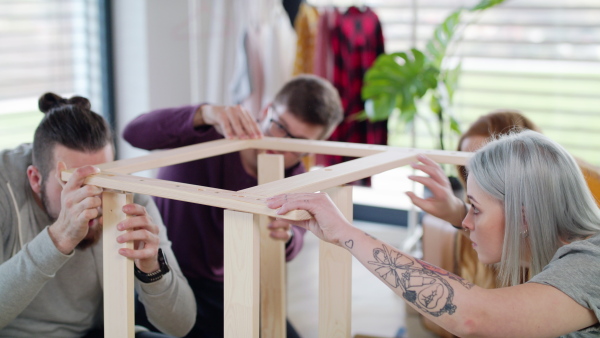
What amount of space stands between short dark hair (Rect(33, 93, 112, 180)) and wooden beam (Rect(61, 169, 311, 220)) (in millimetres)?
250

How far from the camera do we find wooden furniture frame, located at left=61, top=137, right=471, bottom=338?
100 centimetres

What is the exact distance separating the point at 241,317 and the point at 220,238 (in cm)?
81

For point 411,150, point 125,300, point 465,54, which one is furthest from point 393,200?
point 125,300

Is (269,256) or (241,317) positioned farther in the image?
(269,256)

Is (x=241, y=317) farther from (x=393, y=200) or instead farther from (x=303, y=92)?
(x=393, y=200)

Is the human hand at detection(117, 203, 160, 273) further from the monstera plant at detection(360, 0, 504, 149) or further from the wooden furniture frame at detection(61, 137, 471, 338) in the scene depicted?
the monstera plant at detection(360, 0, 504, 149)

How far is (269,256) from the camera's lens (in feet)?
5.30

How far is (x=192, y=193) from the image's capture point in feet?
3.38

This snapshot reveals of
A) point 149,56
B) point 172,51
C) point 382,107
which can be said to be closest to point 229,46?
point 172,51

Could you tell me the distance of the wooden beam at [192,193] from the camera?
97 centimetres

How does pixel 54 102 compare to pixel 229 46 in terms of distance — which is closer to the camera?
pixel 54 102

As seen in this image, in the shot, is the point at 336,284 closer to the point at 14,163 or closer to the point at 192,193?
the point at 192,193

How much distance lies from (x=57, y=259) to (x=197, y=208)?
0.59 m

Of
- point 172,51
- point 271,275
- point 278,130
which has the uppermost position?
point 172,51
